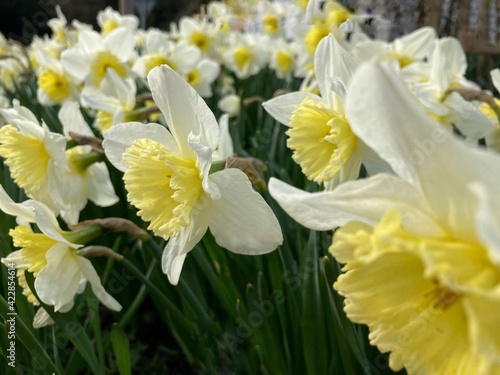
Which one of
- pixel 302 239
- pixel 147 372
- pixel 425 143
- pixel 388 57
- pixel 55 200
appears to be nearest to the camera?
pixel 425 143

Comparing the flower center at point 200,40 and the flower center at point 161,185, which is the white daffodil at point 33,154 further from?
the flower center at point 200,40

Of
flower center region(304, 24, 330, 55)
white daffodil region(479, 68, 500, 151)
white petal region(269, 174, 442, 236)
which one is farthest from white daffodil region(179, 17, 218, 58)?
white petal region(269, 174, 442, 236)

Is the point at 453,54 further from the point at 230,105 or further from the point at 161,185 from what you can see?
the point at 230,105

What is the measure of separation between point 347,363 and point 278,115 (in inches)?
23.2

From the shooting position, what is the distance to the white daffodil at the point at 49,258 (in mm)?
1151

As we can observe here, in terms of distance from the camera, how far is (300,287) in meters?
1.34

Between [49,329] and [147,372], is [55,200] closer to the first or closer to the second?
[49,329]

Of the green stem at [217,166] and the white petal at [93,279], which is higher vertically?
the green stem at [217,166]

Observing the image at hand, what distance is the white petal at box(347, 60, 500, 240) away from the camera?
1.77ft

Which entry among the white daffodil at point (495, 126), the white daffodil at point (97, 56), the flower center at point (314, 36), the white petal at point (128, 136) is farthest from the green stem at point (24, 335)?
the flower center at point (314, 36)

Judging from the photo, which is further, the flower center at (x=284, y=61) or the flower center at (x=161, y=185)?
the flower center at (x=284, y=61)

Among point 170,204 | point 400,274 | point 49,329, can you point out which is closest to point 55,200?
point 49,329

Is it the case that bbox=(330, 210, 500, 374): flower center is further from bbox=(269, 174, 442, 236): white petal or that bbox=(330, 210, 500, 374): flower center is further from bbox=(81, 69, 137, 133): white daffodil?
bbox=(81, 69, 137, 133): white daffodil

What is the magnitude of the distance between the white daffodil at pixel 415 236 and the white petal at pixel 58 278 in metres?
0.69
